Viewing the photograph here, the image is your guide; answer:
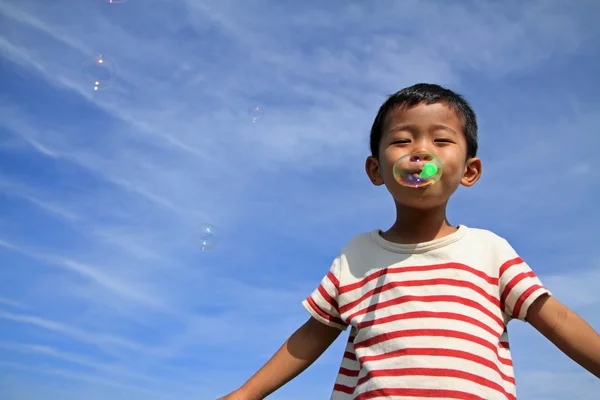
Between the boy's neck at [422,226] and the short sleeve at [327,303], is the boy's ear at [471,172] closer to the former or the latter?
the boy's neck at [422,226]

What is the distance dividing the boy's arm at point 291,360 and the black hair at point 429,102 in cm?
107

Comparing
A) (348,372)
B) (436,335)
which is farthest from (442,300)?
(348,372)

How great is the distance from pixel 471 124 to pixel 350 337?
138cm

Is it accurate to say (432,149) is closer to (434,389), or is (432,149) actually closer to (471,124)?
(471,124)

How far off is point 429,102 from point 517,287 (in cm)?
107

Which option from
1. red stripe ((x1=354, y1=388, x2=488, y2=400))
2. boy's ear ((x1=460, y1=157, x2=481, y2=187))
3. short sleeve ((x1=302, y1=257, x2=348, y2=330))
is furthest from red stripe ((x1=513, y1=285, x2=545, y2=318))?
short sleeve ((x1=302, y1=257, x2=348, y2=330))

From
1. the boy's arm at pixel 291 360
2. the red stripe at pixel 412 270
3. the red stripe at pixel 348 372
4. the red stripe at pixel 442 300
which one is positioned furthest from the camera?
the boy's arm at pixel 291 360

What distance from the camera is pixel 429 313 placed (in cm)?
296

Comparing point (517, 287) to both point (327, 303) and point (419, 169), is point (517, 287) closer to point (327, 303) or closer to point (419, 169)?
point (419, 169)

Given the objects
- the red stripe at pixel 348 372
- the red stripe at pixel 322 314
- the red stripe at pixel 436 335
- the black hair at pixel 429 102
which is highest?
the black hair at pixel 429 102

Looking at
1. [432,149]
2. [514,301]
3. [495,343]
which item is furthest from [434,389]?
[432,149]

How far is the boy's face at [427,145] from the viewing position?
3242 millimetres

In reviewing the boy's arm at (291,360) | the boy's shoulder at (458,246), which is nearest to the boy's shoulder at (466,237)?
the boy's shoulder at (458,246)

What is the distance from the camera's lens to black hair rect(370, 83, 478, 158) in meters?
3.40
